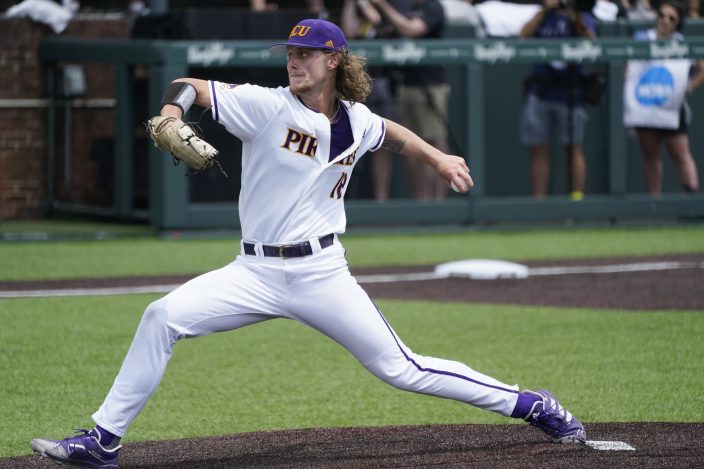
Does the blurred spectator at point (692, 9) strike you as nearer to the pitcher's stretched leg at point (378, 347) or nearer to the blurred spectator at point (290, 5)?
the blurred spectator at point (290, 5)

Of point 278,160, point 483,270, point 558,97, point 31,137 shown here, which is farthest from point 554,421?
point 31,137

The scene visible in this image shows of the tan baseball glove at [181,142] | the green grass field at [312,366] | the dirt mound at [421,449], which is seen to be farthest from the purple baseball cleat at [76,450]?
the tan baseball glove at [181,142]

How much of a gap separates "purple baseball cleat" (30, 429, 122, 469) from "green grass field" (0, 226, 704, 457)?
0.57 m

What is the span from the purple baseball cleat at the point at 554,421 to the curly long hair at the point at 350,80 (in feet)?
4.44

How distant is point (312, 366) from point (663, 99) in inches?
282

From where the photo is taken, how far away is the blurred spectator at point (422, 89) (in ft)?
42.0

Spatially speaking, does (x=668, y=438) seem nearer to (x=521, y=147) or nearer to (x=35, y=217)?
(x=521, y=147)

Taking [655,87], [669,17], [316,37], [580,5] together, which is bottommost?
[655,87]

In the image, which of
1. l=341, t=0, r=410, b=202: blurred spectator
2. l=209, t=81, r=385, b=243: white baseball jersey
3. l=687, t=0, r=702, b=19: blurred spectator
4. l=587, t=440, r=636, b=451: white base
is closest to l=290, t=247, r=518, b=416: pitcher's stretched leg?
l=209, t=81, r=385, b=243: white baseball jersey

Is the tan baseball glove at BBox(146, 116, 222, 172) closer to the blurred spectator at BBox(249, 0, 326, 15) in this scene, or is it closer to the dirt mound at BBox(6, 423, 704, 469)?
the dirt mound at BBox(6, 423, 704, 469)

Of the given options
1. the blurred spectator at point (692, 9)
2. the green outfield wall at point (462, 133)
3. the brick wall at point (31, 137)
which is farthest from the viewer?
the blurred spectator at point (692, 9)

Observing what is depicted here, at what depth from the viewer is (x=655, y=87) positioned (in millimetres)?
13367

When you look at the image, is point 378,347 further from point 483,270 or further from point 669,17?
point 669,17

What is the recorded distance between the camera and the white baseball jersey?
4941 millimetres
